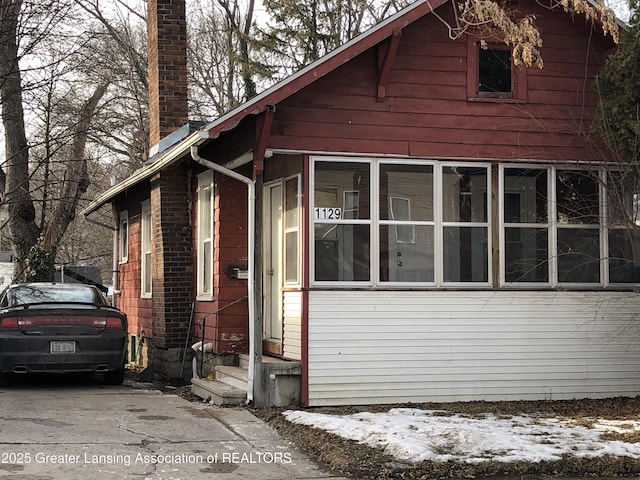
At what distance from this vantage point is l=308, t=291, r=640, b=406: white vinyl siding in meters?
10.4

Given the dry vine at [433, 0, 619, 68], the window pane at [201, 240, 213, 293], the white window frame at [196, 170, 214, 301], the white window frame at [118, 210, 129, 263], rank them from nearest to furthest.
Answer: the dry vine at [433, 0, 619, 68], the white window frame at [196, 170, 214, 301], the window pane at [201, 240, 213, 293], the white window frame at [118, 210, 129, 263]

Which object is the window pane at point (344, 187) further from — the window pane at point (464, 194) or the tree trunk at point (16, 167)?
the tree trunk at point (16, 167)

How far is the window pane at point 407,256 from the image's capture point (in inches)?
420

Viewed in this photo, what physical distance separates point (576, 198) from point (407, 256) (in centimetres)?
245

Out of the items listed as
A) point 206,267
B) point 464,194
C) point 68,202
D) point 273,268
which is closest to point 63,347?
point 206,267

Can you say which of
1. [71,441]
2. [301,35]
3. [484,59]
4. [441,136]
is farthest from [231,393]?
[301,35]

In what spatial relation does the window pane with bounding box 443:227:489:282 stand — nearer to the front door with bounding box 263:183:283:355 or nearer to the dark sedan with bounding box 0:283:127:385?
the front door with bounding box 263:183:283:355

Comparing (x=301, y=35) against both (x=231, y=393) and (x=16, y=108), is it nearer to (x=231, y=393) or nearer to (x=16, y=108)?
(x=16, y=108)

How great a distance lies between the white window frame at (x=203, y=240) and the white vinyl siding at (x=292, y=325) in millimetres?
2336

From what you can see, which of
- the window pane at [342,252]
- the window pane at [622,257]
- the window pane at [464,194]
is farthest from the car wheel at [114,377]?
the window pane at [622,257]

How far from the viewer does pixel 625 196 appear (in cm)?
1128

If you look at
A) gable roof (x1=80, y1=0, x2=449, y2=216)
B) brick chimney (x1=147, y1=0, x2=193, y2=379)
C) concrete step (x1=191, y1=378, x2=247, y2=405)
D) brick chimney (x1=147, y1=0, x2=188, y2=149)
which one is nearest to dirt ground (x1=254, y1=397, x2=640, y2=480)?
concrete step (x1=191, y1=378, x2=247, y2=405)

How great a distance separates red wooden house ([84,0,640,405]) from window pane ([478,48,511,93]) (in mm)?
22

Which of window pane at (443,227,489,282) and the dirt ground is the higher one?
window pane at (443,227,489,282)
